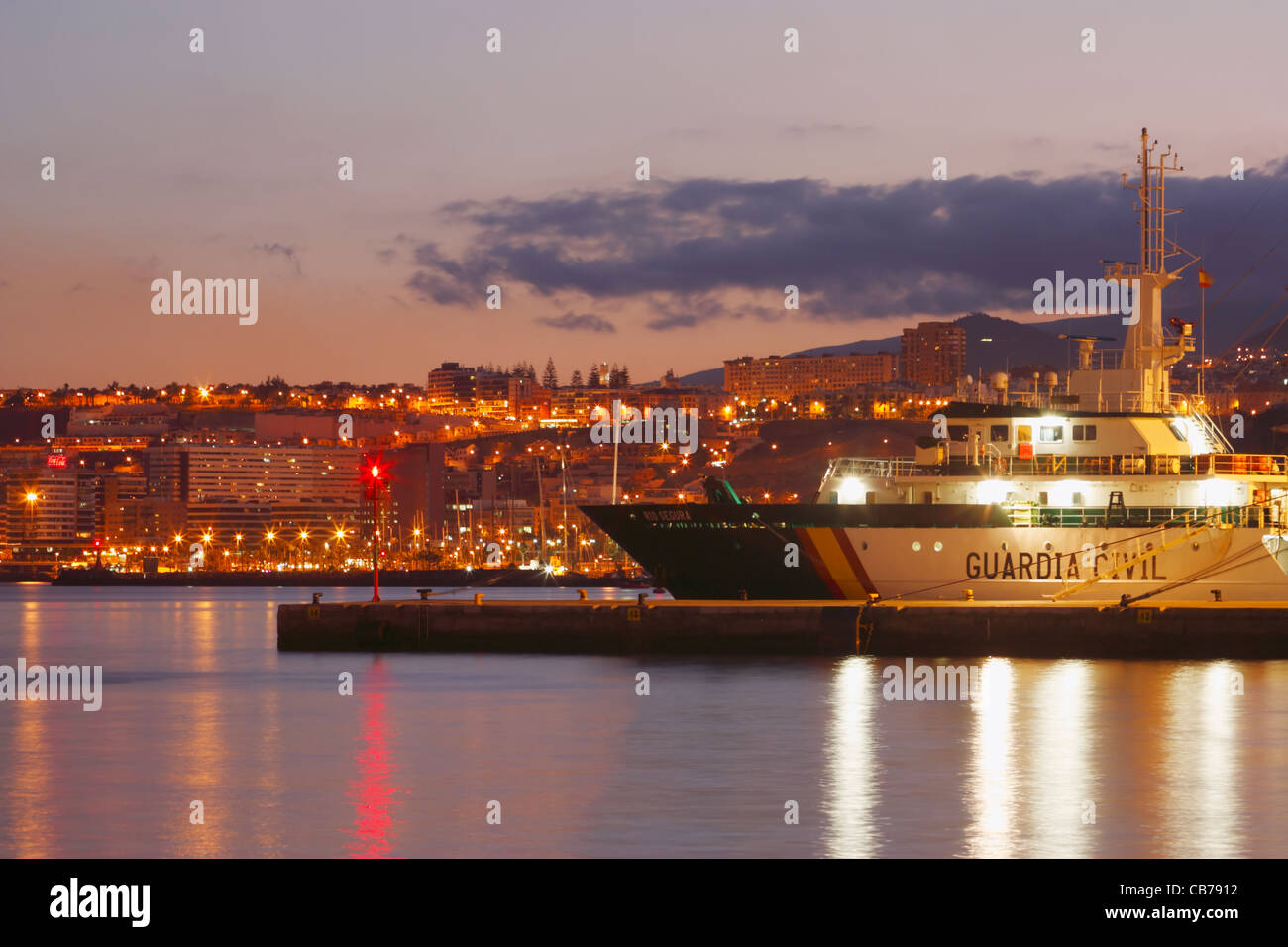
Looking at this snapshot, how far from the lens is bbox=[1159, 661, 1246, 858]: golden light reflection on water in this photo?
21203 millimetres

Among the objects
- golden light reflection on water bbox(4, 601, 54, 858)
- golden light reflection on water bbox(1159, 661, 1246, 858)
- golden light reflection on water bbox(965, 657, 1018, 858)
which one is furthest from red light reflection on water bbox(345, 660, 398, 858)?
golden light reflection on water bbox(1159, 661, 1246, 858)

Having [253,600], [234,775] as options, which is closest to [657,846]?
[234,775]

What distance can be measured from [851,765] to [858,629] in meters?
15.3

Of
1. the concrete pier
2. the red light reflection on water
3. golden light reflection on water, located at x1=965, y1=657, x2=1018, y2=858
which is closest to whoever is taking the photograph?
the red light reflection on water

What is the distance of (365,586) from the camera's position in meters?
181

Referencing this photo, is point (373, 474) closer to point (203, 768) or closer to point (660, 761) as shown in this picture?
point (203, 768)

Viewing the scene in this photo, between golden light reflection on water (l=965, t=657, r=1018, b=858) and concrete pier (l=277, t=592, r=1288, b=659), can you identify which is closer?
golden light reflection on water (l=965, t=657, r=1018, b=858)

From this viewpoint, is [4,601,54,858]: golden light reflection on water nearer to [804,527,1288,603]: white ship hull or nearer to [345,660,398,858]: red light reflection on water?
[345,660,398,858]: red light reflection on water

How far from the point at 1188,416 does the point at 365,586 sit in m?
140

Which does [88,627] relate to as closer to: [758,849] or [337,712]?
[337,712]

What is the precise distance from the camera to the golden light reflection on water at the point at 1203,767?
2120 centimetres

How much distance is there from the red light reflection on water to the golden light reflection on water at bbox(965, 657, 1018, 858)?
693cm

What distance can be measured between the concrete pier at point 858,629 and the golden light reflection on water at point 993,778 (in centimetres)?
281

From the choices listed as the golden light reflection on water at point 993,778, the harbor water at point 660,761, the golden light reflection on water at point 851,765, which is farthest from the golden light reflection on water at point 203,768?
the golden light reflection on water at point 993,778
